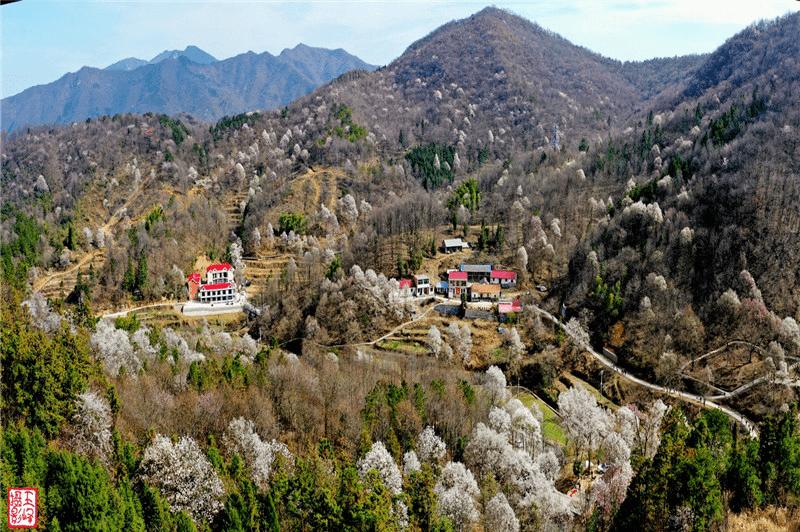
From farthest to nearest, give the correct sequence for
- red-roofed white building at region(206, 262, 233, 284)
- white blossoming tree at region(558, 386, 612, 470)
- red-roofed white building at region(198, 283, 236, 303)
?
1. red-roofed white building at region(206, 262, 233, 284)
2. red-roofed white building at region(198, 283, 236, 303)
3. white blossoming tree at region(558, 386, 612, 470)

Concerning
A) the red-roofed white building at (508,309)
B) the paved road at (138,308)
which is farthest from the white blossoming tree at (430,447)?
the paved road at (138,308)

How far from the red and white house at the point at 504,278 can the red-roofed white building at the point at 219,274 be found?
1363 inches

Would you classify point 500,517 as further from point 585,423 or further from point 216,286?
point 216,286

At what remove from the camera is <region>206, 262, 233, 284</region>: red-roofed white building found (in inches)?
2904

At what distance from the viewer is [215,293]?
234ft

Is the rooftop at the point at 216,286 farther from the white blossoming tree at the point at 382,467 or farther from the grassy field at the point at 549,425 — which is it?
the white blossoming tree at the point at 382,467

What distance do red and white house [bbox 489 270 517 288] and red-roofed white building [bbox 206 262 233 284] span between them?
3462 cm

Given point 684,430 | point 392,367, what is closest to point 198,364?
point 392,367

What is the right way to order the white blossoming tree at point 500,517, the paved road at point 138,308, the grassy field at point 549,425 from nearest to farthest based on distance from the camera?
the white blossoming tree at point 500,517 → the grassy field at point 549,425 → the paved road at point 138,308

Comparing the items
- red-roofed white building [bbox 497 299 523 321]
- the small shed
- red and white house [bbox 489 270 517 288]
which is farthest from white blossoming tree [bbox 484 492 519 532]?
the small shed

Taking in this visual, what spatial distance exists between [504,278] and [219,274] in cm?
3766

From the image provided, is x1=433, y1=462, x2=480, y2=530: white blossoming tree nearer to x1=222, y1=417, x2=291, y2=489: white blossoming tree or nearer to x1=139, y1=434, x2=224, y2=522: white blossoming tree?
x1=222, y1=417, x2=291, y2=489: white blossoming tree

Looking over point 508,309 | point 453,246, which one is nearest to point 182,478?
point 508,309

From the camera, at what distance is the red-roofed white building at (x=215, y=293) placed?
234ft
